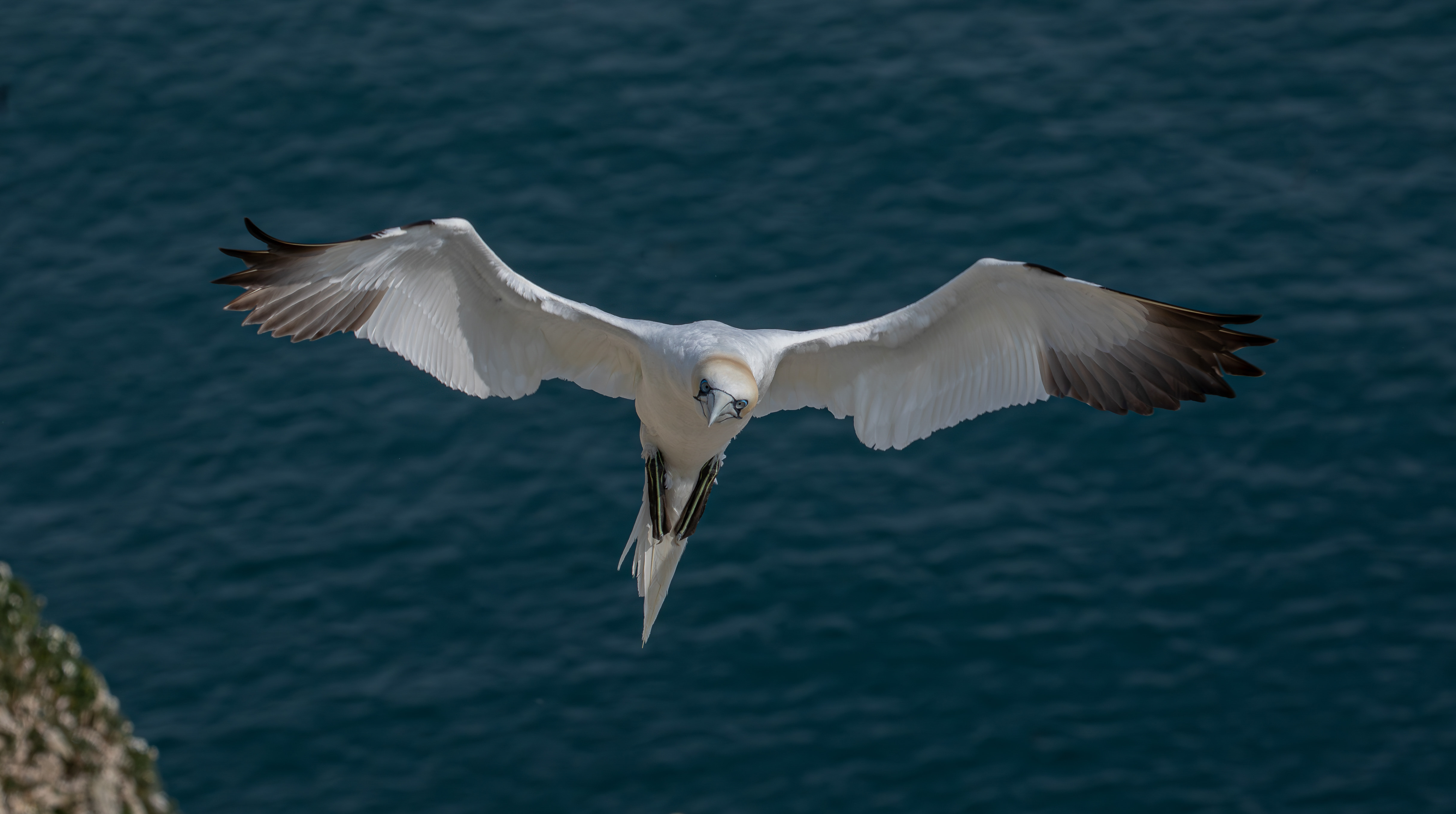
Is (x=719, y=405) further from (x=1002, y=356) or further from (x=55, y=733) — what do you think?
(x=55, y=733)

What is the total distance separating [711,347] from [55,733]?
4107 mm

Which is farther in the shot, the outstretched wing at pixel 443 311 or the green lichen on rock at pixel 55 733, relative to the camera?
the outstretched wing at pixel 443 311

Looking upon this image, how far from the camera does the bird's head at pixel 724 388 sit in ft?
29.0

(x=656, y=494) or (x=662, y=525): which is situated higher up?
(x=656, y=494)

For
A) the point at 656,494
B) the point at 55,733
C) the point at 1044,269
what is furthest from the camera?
the point at 656,494

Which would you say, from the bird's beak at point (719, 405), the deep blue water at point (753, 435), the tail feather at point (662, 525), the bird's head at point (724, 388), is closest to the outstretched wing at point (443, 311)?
the tail feather at point (662, 525)

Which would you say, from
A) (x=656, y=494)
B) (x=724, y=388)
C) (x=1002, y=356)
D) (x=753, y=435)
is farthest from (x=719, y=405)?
(x=753, y=435)

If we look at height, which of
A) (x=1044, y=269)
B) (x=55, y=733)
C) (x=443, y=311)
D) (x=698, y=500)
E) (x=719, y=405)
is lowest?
(x=55, y=733)

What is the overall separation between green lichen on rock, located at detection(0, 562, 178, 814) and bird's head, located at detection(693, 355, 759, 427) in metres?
3.58

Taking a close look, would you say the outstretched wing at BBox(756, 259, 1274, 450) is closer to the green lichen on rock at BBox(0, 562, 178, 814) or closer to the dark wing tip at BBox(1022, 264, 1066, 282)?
the dark wing tip at BBox(1022, 264, 1066, 282)

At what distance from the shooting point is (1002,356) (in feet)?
33.4

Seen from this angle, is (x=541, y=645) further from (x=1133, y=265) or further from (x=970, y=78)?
(x=970, y=78)

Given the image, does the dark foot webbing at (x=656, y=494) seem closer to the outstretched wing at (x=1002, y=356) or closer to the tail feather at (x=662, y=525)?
the tail feather at (x=662, y=525)

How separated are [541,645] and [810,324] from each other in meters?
4.70
